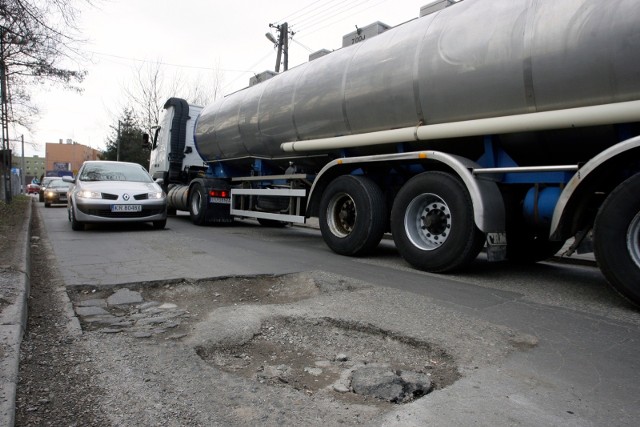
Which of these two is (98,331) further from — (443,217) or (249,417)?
(443,217)

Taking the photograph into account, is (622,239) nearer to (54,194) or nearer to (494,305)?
(494,305)

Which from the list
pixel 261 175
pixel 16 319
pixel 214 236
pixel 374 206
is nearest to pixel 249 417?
pixel 16 319

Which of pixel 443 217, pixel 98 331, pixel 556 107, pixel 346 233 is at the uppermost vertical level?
pixel 556 107

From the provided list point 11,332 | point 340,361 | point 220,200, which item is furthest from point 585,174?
point 220,200

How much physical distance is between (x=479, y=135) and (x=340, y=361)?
3.23 m

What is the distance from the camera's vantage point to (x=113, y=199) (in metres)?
8.52

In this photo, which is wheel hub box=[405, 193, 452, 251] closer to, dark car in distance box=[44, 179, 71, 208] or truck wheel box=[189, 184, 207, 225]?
truck wheel box=[189, 184, 207, 225]

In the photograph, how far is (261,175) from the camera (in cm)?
920

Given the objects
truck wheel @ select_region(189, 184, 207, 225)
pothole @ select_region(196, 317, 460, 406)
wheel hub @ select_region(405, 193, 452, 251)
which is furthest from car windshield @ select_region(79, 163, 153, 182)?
pothole @ select_region(196, 317, 460, 406)

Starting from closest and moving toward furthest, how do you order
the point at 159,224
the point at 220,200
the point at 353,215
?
the point at 353,215
the point at 159,224
the point at 220,200

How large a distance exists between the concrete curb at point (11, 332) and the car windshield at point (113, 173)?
5097 mm

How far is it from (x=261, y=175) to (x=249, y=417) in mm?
7560

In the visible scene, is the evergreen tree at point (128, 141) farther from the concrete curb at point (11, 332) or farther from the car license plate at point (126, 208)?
the concrete curb at point (11, 332)

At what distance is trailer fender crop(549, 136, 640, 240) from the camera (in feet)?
11.5
